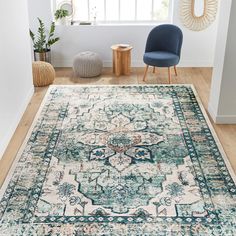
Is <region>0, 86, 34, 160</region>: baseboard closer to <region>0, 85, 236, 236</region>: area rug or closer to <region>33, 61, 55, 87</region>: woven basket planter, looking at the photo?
<region>0, 85, 236, 236</region>: area rug

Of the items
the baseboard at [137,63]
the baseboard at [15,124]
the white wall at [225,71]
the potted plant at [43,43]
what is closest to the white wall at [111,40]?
the baseboard at [137,63]

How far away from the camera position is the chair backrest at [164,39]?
225 inches

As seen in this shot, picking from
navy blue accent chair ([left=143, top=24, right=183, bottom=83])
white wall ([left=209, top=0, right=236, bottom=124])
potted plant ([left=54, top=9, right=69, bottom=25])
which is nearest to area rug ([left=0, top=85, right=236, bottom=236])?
white wall ([left=209, top=0, right=236, bottom=124])

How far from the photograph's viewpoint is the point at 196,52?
20.8 feet

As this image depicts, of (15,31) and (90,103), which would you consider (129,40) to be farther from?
(15,31)

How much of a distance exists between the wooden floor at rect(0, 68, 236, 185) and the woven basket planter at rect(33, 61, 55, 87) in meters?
0.11

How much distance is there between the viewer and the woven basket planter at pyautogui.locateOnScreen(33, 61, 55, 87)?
5477 millimetres

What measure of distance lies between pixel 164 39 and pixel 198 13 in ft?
2.59

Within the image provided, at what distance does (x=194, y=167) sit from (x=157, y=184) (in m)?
0.43

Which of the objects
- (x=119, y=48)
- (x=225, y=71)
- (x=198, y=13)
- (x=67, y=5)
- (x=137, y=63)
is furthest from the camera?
(x=137, y=63)

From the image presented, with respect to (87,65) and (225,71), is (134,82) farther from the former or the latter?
(225,71)

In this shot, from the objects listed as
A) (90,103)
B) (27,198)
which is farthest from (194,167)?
(90,103)

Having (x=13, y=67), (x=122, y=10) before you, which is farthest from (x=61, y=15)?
(x=13, y=67)

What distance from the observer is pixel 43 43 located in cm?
615
